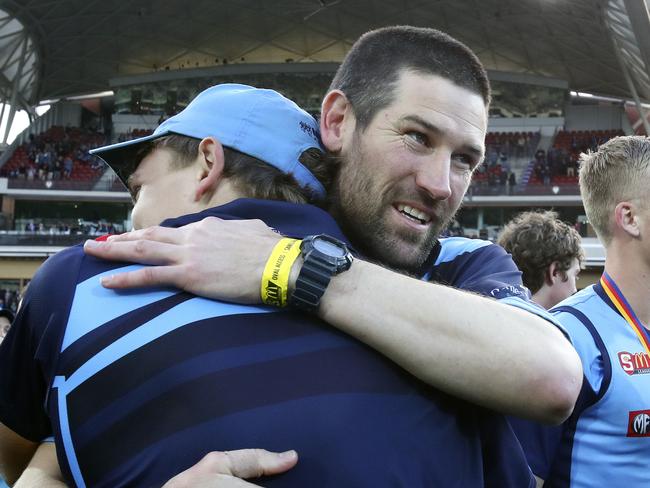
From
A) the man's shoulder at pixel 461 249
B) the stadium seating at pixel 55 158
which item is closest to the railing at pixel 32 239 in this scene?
the stadium seating at pixel 55 158

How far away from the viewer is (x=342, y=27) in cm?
3578

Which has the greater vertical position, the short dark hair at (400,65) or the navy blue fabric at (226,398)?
the short dark hair at (400,65)

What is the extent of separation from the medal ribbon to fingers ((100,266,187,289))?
6.29 feet

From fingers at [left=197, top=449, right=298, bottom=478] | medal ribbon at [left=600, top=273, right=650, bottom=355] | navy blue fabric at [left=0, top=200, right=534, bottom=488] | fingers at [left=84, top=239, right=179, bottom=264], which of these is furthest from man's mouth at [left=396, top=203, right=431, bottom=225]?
medal ribbon at [left=600, top=273, right=650, bottom=355]

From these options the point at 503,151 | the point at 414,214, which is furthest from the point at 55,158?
the point at 414,214

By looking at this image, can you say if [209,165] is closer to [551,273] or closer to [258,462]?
[258,462]

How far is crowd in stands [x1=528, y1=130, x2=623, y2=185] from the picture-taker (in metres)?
30.8

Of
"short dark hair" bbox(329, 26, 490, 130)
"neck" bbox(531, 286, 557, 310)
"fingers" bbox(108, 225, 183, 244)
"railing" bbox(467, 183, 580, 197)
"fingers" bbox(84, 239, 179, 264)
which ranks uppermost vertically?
"short dark hair" bbox(329, 26, 490, 130)

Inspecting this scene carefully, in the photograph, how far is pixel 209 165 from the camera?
1467 millimetres

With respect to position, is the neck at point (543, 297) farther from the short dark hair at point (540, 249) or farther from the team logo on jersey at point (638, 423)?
the team logo on jersey at point (638, 423)

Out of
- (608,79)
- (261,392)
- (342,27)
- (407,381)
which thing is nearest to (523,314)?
(407,381)

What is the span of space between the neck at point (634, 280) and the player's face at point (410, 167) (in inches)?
50.3

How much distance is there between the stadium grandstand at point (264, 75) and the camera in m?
30.2

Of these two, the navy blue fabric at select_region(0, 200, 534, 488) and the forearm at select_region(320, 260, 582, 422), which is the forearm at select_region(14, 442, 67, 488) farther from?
the forearm at select_region(320, 260, 582, 422)
